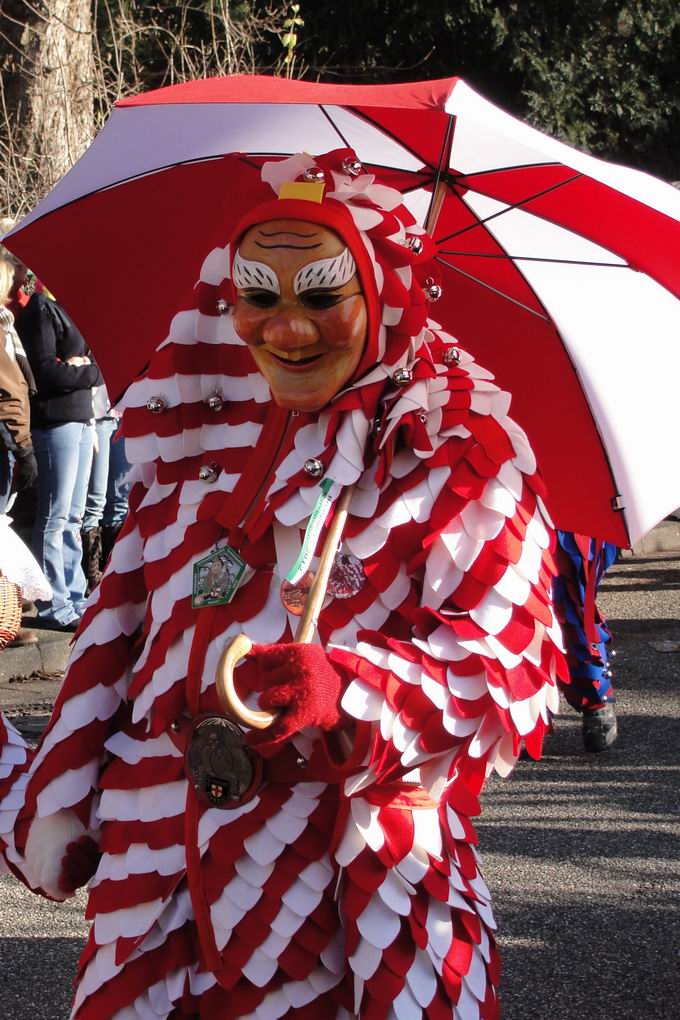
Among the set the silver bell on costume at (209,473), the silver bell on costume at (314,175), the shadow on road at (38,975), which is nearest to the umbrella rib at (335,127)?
the silver bell on costume at (314,175)

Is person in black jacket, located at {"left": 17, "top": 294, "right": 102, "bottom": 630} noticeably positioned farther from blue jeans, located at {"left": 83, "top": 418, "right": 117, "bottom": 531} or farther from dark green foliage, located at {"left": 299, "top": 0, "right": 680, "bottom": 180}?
dark green foliage, located at {"left": 299, "top": 0, "right": 680, "bottom": 180}

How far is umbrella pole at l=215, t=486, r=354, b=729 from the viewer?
1.57 metres

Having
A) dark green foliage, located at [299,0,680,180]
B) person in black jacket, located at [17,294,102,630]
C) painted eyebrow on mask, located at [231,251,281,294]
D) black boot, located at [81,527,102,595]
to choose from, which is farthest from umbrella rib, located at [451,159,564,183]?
dark green foliage, located at [299,0,680,180]

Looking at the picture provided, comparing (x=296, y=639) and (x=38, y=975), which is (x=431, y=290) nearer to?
(x=296, y=639)

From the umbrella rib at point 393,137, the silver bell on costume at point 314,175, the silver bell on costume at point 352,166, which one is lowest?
the silver bell on costume at point 314,175

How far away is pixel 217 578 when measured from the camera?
6.28ft

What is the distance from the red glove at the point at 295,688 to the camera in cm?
160

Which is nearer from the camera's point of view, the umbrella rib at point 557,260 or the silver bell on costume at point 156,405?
the silver bell on costume at point 156,405

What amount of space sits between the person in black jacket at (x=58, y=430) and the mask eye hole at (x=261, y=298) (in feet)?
13.5

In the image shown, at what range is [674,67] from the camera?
14258mm

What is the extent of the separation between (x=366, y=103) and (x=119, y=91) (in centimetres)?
758

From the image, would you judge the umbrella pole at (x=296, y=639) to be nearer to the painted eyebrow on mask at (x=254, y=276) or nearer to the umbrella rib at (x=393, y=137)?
the painted eyebrow on mask at (x=254, y=276)

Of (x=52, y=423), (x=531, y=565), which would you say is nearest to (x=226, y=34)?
(x=52, y=423)

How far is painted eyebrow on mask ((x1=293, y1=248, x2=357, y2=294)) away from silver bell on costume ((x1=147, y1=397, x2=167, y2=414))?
0.31m
